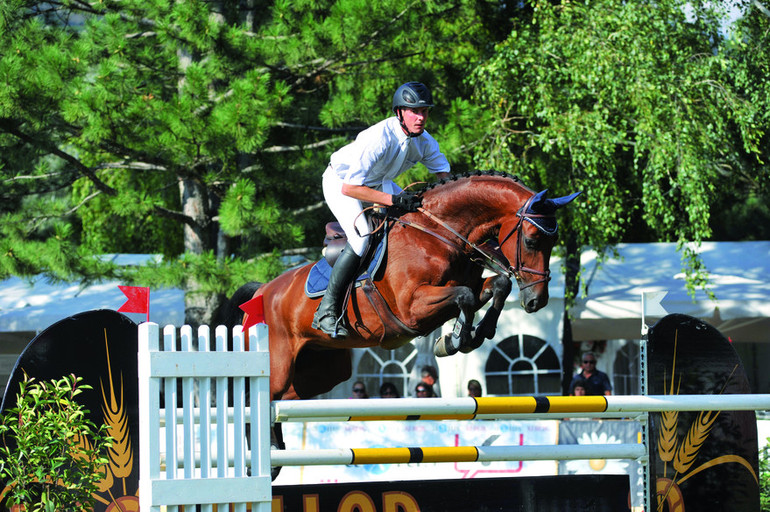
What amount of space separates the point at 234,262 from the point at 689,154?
4412 mm

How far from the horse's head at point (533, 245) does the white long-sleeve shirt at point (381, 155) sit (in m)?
0.64

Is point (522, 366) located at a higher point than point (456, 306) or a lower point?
lower

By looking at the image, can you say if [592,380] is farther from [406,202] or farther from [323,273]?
[406,202]

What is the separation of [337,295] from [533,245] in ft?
3.20

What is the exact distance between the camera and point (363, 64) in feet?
31.6

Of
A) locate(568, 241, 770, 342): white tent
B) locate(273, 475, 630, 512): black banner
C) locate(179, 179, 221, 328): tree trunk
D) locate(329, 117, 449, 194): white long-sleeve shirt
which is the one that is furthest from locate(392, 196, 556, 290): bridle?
locate(568, 241, 770, 342): white tent

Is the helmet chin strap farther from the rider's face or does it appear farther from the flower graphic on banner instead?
the flower graphic on banner

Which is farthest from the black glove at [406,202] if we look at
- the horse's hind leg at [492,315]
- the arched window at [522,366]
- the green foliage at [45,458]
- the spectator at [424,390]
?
the arched window at [522,366]

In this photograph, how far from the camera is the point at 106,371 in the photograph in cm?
390

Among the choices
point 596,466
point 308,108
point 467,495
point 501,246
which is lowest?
point 596,466

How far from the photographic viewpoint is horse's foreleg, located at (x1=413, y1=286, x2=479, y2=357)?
412 centimetres

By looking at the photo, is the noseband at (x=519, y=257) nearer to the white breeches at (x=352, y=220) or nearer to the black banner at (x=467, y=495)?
the white breeches at (x=352, y=220)

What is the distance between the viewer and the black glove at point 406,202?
448 centimetres

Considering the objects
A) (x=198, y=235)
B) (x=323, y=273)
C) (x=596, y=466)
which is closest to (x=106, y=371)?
(x=323, y=273)
